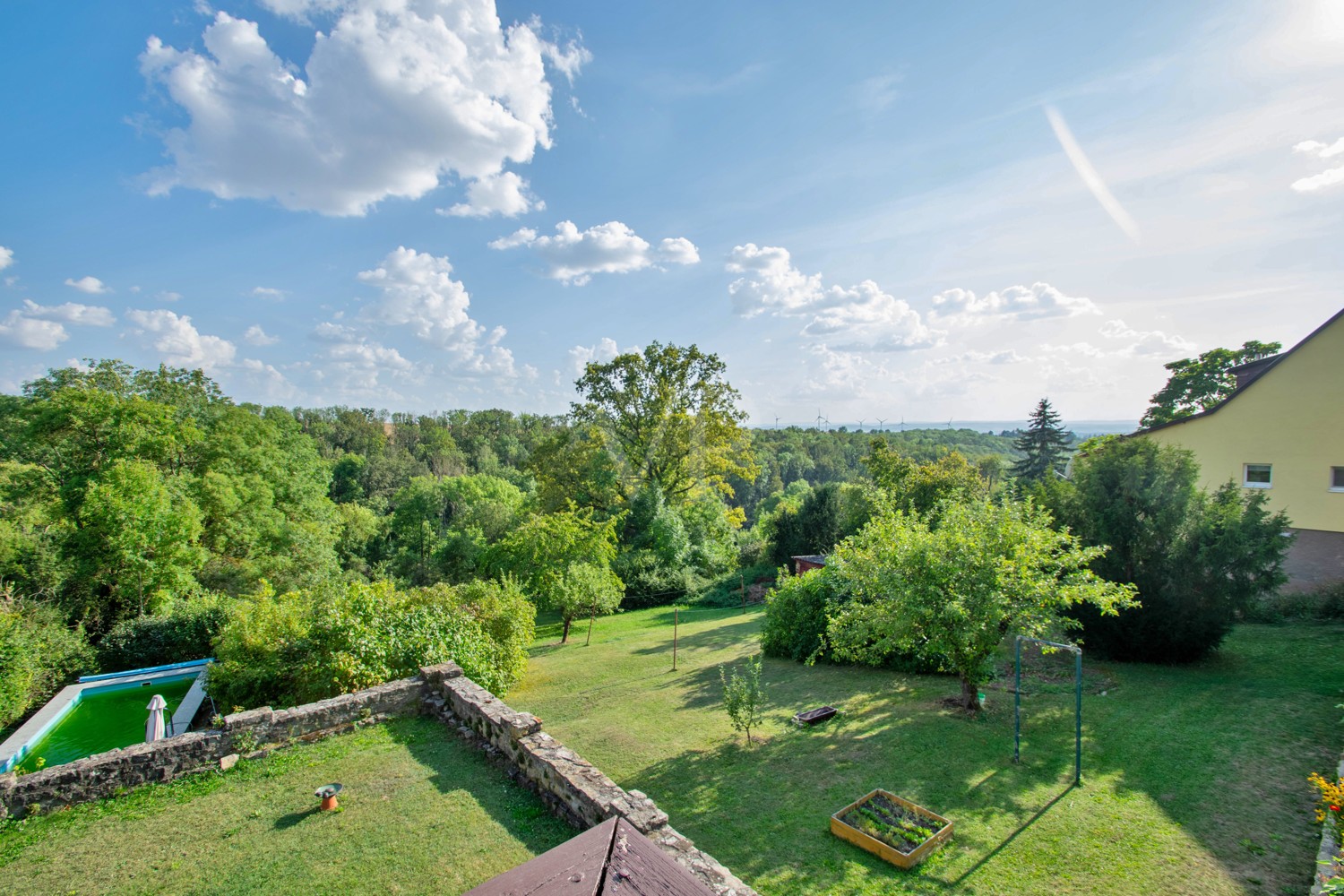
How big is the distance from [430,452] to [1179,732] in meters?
74.5

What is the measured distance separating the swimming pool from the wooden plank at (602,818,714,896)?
49.0 ft

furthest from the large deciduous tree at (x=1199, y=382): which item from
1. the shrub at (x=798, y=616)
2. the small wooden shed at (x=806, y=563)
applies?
the shrub at (x=798, y=616)

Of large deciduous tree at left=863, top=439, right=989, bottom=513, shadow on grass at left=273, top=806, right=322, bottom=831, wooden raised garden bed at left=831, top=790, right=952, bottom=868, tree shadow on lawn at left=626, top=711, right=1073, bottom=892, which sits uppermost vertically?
large deciduous tree at left=863, top=439, right=989, bottom=513

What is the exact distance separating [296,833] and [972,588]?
31.6 ft

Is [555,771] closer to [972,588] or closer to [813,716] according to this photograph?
[813,716]

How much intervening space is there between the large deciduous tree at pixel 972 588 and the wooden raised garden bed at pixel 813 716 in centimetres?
146

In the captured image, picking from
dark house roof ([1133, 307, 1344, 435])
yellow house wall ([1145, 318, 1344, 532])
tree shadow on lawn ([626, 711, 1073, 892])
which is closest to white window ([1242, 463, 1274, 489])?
yellow house wall ([1145, 318, 1344, 532])

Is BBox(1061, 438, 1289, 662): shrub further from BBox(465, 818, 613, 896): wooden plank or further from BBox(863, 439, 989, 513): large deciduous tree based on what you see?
BBox(465, 818, 613, 896): wooden plank

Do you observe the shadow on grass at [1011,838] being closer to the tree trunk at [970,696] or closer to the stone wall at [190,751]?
the tree trunk at [970,696]

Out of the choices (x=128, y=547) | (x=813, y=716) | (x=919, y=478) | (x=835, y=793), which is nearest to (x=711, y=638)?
(x=813, y=716)

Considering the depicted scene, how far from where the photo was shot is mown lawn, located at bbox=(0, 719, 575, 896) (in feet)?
18.7

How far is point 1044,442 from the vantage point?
43.9 meters

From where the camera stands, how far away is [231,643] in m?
11.4

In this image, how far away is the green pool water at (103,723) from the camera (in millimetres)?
13188
